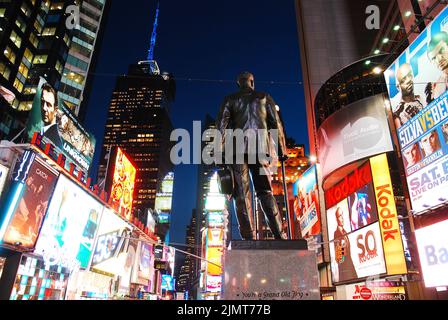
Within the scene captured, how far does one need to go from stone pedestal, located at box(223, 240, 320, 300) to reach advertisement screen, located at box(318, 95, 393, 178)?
15.5 m

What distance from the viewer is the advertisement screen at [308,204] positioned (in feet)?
75.6

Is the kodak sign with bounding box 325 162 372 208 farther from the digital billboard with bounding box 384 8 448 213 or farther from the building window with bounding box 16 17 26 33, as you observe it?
the building window with bounding box 16 17 26 33

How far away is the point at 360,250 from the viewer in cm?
1734

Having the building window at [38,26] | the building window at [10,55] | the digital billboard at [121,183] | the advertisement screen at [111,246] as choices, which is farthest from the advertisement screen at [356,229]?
the building window at [38,26]

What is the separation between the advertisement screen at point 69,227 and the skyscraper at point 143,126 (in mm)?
129821

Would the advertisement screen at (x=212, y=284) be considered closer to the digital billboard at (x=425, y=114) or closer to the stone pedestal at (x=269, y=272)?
the digital billboard at (x=425, y=114)

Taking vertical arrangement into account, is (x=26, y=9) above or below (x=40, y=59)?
above

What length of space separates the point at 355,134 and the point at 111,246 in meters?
20.3

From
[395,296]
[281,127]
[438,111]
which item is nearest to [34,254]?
[281,127]

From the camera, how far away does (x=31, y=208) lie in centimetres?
1459

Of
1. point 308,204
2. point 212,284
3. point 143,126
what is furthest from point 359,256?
point 143,126

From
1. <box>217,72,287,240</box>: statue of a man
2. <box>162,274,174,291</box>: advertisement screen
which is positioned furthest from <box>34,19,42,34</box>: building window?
<box>217,72,287,240</box>: statue of a man

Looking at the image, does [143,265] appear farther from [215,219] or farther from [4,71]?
[4,71]
